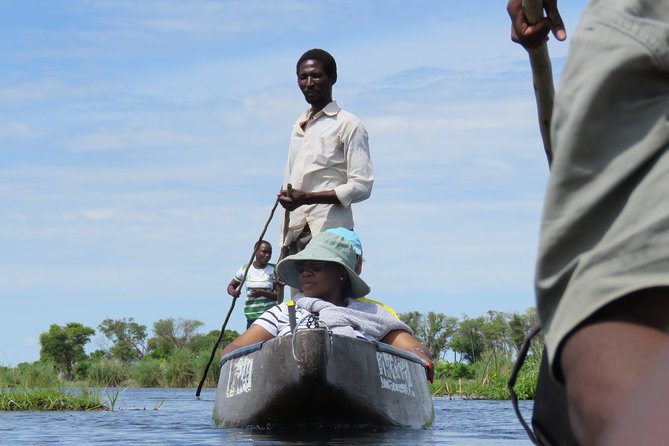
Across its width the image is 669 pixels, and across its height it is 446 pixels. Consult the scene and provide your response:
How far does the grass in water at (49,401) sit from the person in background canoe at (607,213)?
32.6 feet

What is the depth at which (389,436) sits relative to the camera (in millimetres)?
5988

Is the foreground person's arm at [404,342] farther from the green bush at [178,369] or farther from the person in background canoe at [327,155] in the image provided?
the green bush at [178,369]

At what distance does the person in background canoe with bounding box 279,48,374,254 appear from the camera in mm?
6375

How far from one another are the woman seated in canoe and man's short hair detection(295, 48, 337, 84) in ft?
3.32

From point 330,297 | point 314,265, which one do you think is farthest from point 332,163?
point 330,297

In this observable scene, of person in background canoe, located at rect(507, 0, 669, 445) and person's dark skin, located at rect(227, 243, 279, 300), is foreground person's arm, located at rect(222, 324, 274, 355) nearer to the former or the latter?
person in background canoe, located at rect(507, 0, 669, 445)

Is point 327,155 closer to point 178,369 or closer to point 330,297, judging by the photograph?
point 330,297

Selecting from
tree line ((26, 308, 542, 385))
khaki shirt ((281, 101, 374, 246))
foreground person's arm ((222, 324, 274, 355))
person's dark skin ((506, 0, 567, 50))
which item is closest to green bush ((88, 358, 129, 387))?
tree line ((26, 308, 542, 385))

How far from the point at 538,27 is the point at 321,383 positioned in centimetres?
431

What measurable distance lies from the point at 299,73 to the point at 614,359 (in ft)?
18.4

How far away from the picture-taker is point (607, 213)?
1212 millimetres

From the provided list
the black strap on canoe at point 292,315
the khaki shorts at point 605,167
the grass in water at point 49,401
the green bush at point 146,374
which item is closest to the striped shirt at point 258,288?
the grass in water at point 49,401

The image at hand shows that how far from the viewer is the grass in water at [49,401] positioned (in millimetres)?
10688

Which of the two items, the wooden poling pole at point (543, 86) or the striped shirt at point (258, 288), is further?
the striped shirt at point (258, 288)
